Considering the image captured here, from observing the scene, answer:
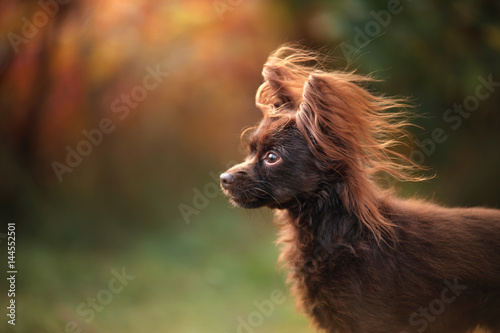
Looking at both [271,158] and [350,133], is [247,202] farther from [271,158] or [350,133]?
[350,133]

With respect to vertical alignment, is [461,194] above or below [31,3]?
below

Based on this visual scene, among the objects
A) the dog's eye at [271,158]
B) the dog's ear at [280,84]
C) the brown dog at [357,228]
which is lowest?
the brown dog at [357,228]

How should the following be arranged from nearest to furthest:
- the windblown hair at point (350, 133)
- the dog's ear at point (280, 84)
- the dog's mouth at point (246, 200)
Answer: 1. the windblown hair at point (350, 133)
2. the dog's mouth at point (246, 200)
3. the dog's ear at point (280, 84)

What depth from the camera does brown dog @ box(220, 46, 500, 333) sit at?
2787mm

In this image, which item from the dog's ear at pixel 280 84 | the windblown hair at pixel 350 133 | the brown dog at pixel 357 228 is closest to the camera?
the brown dog at pixel 357 228

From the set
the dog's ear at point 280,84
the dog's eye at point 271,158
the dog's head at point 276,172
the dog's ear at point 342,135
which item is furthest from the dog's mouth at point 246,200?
the dog's ear at point 280,84

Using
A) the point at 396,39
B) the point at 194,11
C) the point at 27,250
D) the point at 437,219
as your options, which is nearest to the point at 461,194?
the point at 396,39

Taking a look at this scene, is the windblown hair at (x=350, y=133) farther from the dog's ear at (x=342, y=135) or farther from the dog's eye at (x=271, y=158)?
the dog's eye at (x=271, y=158)

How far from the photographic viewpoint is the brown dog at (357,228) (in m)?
2.79

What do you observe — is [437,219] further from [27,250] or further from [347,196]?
[27,250]

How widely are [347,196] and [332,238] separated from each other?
0.25 m

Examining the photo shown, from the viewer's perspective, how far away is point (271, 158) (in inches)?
120

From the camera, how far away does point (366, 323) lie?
2785mm

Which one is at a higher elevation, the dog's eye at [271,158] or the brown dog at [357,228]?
the dog's eye at [271,158]
